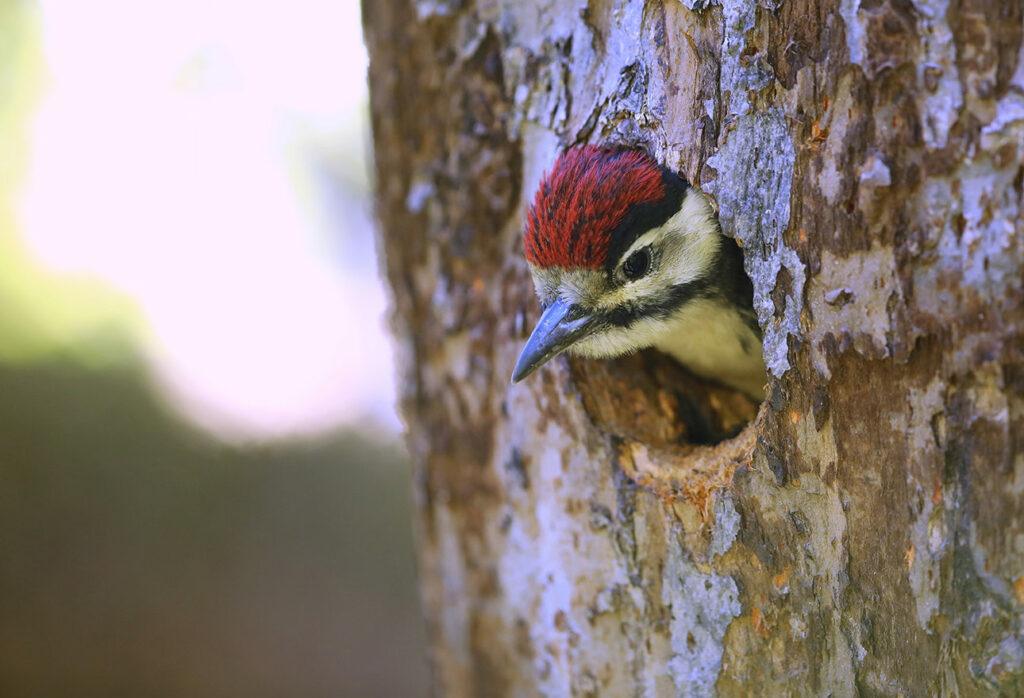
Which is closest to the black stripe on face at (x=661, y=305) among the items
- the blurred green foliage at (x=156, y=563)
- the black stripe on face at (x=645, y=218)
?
the black stripe on face at (x=645, y=218)

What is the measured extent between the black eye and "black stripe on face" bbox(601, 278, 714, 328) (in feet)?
0.23

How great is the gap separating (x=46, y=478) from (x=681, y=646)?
6.00 m

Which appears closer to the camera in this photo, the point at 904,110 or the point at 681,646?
the point at 904,110

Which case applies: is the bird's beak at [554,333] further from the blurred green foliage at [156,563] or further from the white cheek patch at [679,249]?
the blurred green foliage at [156,563]

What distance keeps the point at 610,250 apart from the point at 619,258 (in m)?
0.04

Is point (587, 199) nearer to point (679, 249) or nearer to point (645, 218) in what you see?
point (645, 218)

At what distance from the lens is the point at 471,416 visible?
2633mm

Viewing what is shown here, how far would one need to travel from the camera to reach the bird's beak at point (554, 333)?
204cm

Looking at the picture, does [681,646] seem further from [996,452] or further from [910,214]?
[910,214]

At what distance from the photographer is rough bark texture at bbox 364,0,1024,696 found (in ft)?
4.71

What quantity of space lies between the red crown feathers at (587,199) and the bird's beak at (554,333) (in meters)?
0.12

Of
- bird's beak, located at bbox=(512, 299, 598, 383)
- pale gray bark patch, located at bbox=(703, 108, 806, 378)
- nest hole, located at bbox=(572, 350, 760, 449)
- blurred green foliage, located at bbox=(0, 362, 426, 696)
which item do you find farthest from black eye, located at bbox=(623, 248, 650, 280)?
blurred green foliage, located at bbox=(0, 362, 426, 696)

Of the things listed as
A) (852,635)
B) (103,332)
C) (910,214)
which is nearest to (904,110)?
(910,214)

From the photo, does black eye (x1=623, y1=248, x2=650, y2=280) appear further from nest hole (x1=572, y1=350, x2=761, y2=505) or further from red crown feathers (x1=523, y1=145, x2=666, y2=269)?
nest hole (x1=572, y1=350, x2=761, y2=505)
